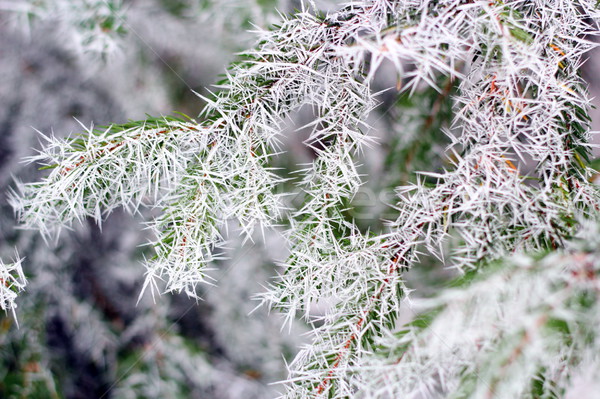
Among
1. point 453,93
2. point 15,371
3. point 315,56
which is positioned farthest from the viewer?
point 15,371

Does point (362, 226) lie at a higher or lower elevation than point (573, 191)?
lower

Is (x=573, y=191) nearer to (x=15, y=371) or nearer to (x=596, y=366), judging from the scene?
(x=596, y=366)

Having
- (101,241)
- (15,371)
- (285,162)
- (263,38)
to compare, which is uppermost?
(263,38)

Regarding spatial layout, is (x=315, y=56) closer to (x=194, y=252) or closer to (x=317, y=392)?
(x=194, y=252)

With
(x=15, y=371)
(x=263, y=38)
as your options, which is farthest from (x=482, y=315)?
(x=15, y=371)

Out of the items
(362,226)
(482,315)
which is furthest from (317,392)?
(362,226)

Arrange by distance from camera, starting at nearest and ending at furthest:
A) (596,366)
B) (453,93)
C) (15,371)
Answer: (596,366), (453,93), (15,371)

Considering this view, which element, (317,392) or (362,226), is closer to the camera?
(317,392)
